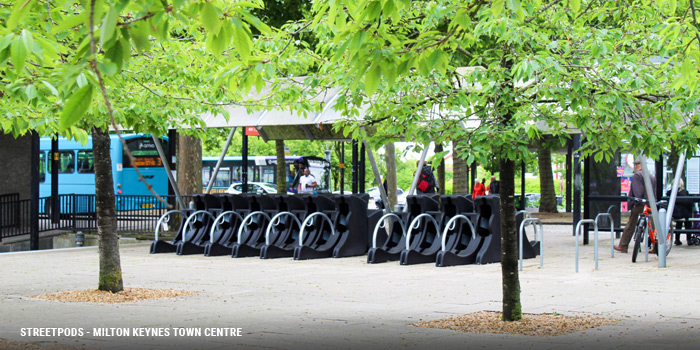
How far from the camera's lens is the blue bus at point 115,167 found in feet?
116

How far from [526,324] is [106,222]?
4.92 meters

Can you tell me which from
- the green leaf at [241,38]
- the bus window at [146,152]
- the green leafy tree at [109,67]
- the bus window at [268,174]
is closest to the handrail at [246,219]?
the green leafy tree at [109,67]

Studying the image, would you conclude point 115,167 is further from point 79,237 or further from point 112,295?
point 112,295

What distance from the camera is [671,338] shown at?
6.35 m

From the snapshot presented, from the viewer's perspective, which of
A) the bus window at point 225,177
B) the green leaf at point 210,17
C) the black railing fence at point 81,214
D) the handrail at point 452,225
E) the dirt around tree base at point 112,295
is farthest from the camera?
the bus window at point 225,177

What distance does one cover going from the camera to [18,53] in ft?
11.7

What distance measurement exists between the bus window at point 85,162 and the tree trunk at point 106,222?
28789 millimetres

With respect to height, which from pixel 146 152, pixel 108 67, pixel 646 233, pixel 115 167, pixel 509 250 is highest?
pixel 146 152

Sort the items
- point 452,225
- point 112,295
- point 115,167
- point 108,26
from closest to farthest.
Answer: point 108,26, point 112,295, point 452,225, point 115,167

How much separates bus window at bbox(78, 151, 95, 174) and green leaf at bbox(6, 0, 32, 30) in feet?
115

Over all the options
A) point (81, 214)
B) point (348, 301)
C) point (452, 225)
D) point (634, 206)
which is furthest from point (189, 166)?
point (348, 301)

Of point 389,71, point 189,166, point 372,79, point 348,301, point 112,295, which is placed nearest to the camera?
point 372,79

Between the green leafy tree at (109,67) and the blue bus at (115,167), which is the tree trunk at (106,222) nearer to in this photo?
the green leafy tree at (109,67)

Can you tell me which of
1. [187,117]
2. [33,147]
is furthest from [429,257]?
[33,147]
